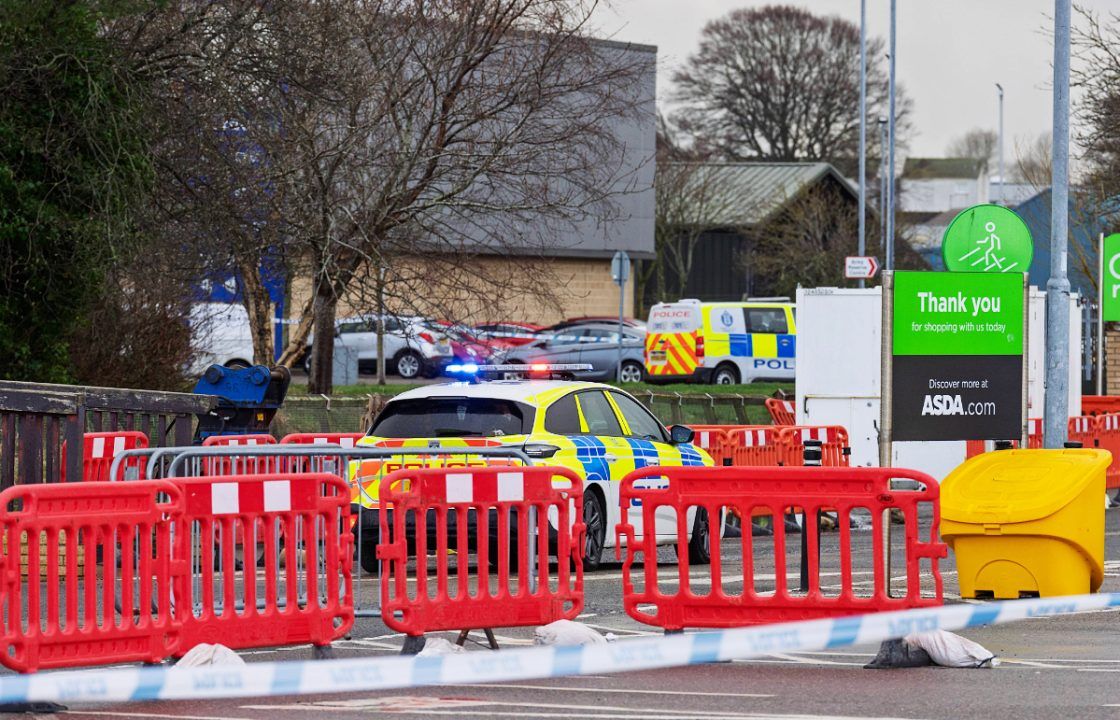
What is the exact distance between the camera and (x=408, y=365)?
46.9 meters

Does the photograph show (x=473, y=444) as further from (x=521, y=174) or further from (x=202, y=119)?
(x=521, y=174)

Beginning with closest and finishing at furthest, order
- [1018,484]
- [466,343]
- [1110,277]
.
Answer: [1018,484], [1110,277], [466,343]

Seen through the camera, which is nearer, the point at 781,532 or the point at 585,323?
the point at 781,532

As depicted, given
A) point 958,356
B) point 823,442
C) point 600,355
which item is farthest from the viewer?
point 600,355

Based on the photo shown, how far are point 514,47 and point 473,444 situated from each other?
11.5m

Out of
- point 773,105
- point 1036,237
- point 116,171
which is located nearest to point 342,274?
point 116,171

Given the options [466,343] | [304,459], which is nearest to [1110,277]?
[466,343]

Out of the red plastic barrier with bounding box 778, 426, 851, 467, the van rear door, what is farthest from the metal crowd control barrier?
the van rear door

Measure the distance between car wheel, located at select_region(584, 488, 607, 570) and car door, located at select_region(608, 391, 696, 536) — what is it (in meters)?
0.53

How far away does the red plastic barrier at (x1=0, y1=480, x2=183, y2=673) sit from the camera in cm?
840

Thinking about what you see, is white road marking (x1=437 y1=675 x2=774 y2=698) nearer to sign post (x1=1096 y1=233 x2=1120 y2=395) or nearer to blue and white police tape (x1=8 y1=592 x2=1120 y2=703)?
blue and white police tape (x1=8 y1=592 x2=1120 y2=703)

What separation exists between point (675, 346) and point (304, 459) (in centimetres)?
2997

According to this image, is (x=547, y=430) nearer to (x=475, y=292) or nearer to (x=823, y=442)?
(x=823, y=442)

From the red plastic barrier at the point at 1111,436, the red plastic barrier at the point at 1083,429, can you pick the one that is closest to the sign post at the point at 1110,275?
the red plastic barrier at the point at 1083,429
